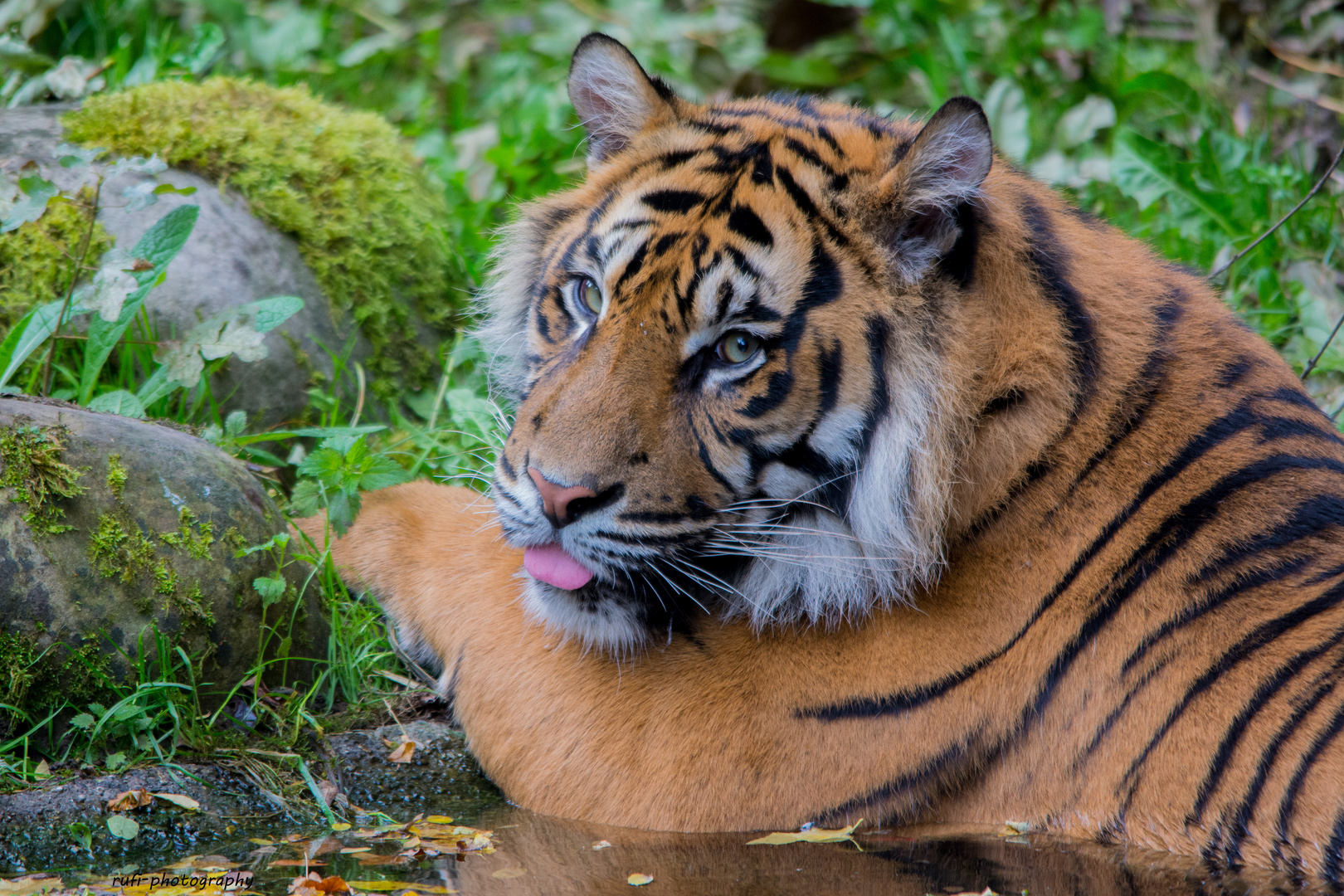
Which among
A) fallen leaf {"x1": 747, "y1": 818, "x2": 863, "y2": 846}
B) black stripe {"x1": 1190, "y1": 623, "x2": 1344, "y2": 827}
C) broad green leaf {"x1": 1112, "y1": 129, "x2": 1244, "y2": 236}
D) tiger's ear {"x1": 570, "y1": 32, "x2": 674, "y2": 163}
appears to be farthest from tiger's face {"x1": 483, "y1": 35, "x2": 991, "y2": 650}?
broad green leaf {"x1": 1112, "y1": 129, "x2": 1244, "y2": 236}

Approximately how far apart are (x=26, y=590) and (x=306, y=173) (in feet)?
7.29

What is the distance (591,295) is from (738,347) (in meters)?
0.41

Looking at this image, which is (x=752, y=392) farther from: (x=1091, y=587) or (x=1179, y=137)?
(x=1179, y=137)

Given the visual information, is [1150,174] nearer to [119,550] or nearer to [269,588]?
[269,588]

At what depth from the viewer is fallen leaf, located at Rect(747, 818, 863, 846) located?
253 cm

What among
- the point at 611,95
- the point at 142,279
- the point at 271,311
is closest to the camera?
the point at 611,95

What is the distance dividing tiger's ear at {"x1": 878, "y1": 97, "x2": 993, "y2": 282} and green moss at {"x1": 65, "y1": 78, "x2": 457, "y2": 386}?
90.4 inches

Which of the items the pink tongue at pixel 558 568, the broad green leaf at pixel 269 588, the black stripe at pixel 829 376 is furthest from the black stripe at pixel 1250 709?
the broad green leaf at pixel 269 588

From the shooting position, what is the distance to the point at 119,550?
2637 millimetres

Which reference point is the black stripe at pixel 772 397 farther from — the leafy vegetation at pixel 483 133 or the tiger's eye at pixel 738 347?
the leafy vegetation at pixel 483 133

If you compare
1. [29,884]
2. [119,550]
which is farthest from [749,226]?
[29,884]

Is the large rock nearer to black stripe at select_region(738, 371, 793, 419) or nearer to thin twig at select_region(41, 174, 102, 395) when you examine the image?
thin twig at select_region(41, 174, 102, 395)

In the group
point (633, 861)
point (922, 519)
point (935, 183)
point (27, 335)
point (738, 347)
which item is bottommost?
point (633, 861)

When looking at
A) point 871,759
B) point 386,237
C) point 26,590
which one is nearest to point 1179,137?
point 386,237
